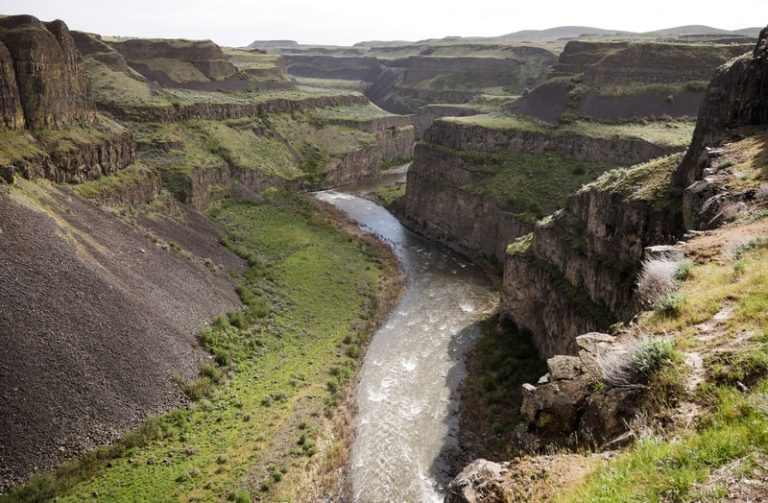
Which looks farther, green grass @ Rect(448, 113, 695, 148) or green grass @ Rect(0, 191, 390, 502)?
green grass @ Rect(448, 113, 695, 148)

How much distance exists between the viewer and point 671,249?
17.6 m

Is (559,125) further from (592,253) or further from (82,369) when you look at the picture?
A: (82,369)

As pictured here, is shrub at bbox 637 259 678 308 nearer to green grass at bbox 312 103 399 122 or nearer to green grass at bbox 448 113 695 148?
green grass at bbox 448 113 695 148

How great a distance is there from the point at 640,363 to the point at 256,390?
28.8 meters

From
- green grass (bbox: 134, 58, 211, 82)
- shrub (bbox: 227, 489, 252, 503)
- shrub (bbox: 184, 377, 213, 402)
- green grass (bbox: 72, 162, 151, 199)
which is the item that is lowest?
shrub (bbox: 227, 489, 252, 503)

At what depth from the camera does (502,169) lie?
74250mm

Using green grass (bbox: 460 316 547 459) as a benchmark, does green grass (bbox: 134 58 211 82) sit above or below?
above

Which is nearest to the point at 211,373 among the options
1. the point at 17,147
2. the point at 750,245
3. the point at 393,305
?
the point at 393,305

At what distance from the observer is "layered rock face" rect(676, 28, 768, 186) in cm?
2567

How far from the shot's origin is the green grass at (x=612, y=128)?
66875mm

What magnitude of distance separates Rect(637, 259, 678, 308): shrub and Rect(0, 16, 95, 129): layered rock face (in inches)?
1768

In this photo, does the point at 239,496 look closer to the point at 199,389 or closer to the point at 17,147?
the point at 199,389

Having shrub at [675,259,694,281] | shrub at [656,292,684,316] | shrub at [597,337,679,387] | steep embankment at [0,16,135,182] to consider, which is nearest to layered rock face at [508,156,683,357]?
shrub at [675,259,694,281]

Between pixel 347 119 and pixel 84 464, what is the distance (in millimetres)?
102722
